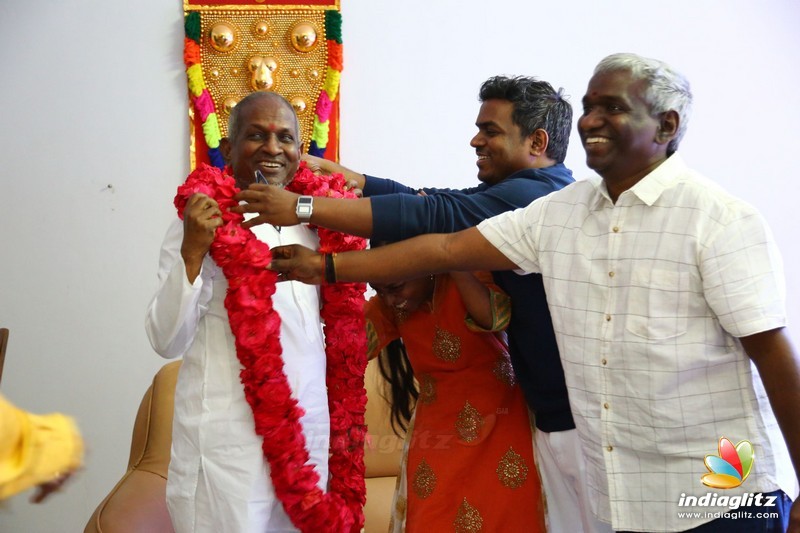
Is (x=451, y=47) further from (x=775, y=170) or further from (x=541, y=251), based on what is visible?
(x=541, y=251)

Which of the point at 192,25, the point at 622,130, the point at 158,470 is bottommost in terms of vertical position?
the point at 158,470

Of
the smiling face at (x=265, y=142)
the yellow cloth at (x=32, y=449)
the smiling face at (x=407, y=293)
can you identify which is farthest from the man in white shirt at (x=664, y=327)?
the yellow cloth at (x=32, y=449)

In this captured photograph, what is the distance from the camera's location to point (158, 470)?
3.36 meters

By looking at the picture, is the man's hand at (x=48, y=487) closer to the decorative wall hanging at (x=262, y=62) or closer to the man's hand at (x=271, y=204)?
the man's hand at (x=271, y=204)

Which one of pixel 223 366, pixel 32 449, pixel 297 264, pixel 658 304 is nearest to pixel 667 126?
pixel 658 304

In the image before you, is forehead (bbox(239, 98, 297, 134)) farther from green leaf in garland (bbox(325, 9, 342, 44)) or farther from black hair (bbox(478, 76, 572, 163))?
green leaf in garland (bbox(325, 9, 342, 44))

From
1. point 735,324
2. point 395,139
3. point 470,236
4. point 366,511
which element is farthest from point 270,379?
point 395,139

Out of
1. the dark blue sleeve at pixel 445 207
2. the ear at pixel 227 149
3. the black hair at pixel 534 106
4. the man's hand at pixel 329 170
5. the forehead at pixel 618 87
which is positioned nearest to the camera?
the forehead at pixel 618 87

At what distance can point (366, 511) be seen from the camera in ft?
11.2

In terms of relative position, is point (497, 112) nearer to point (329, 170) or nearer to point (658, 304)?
point (329, 170)

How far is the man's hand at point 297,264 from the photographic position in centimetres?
219

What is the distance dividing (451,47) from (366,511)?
2295 millimetres

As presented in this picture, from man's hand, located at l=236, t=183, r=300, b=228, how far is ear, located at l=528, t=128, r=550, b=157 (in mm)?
841

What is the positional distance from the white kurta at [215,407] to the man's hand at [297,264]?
0.39 ft
